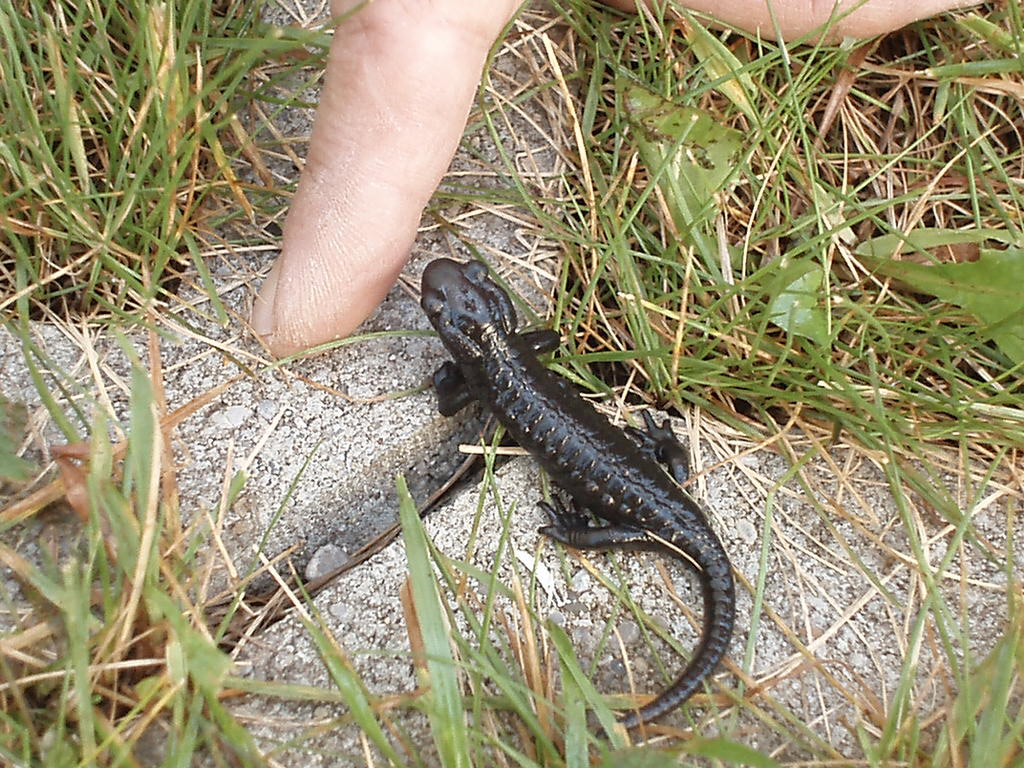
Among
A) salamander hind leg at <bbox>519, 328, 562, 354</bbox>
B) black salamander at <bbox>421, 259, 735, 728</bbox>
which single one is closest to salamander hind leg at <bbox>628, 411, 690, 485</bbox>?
black salamander at <bbox>421, 259, 735, 728</bbox>

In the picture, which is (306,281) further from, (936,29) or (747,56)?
(936,29)

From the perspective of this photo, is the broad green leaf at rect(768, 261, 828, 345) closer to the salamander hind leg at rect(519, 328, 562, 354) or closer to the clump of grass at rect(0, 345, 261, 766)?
the salamander hind leg at rect(519, 328, 562, 354)

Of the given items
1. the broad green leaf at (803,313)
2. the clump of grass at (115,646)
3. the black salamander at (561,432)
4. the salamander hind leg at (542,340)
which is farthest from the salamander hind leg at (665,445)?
the clump of grass at (115,646)

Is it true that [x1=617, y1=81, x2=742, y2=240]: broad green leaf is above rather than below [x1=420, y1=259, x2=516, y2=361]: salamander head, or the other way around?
above

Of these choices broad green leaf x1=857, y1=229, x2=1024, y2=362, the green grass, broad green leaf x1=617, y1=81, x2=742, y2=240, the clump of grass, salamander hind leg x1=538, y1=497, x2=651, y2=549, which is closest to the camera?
the clump of grass

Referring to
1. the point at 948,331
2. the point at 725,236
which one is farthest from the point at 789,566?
the point at 725,236

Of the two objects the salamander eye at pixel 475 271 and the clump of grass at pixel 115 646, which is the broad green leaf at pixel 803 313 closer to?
the salamander eye at pixel 475 271

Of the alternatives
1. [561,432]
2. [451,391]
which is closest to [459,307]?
[451,391]
